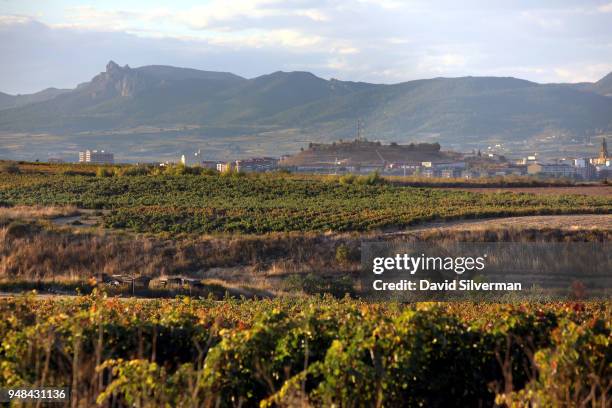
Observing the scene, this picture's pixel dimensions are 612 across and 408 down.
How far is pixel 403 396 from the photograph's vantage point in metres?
7.23

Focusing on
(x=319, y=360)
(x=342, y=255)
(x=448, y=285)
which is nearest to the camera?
(x=319, y=360)

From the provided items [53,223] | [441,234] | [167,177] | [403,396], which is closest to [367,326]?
[403,396]

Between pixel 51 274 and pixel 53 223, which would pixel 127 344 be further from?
pixel 53 223

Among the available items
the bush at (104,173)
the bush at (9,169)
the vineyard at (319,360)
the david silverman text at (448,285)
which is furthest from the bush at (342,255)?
the bush at (9,169)

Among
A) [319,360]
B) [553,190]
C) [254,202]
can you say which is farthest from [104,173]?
[319,360]

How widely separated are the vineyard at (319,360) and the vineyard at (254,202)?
24434mm

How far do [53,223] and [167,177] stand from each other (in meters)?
21.4

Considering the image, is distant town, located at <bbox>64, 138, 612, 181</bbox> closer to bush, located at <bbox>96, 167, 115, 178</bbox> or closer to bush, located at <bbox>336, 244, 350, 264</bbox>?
bush, located at <bbox>96, 167, 115, 178</bbox>

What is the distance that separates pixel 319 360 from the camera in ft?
24.3

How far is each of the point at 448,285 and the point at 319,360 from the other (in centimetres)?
1120

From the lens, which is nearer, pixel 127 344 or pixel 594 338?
pixel 594 338

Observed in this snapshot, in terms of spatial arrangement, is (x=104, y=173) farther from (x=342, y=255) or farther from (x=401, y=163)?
(x=401, y=163)

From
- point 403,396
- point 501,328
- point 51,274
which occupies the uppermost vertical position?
point 501,328

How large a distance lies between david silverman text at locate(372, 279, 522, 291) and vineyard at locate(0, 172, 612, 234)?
13.7 metres
